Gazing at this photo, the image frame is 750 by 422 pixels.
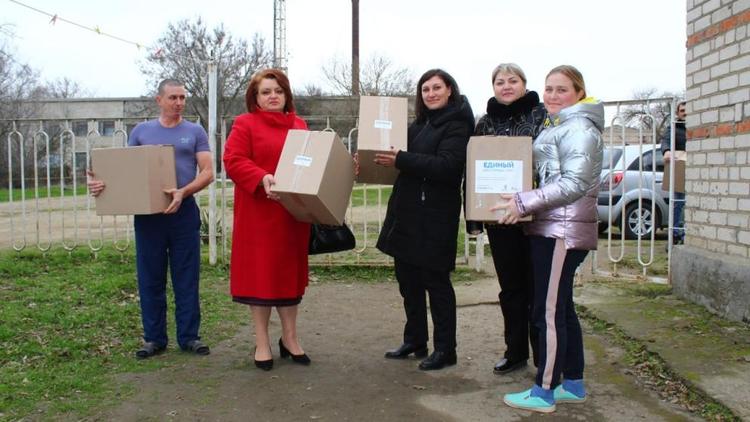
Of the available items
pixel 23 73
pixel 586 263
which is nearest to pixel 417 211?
pixel 586 263

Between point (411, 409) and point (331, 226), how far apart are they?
1209 millimetres

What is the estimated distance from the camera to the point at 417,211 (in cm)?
392

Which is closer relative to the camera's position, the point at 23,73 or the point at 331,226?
the point at 331,226

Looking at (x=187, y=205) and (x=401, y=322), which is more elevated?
(x=187, y=205)

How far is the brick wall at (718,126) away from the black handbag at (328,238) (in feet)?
9.27

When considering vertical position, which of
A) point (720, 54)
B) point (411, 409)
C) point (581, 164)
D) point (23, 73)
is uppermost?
point (23, 73)

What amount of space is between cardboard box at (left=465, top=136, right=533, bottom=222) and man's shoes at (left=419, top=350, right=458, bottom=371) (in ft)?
3.36

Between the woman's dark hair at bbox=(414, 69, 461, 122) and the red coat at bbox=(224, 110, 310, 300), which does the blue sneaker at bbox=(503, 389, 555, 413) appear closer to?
the red coat at bbox=(224, 110, 310, 300)

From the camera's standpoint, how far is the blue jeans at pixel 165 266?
4.27 meters

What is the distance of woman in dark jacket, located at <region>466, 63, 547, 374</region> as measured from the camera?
366 centimetres

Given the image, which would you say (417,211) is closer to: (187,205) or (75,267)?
(187,205)

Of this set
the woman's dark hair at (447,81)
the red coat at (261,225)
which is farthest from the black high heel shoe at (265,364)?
the woman's dark hair at (447,81)

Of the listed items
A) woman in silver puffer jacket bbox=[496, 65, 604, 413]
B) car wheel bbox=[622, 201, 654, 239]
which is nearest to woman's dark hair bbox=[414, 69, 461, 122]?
woman in silver puffer jacket bbox=[496, 65, 604, 413]

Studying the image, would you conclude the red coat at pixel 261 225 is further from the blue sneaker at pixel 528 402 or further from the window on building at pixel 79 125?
the window on building at pixel 79 125
